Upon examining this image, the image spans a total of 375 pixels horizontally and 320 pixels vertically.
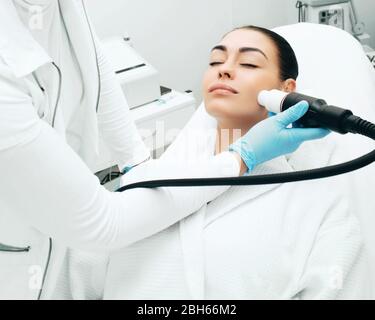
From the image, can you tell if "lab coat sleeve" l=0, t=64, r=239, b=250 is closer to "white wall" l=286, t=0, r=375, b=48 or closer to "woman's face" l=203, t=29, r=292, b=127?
"woman's face" l=203, t=29, r=292, b=127

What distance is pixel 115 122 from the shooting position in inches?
46.3

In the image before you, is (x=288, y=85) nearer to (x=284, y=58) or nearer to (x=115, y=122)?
(x=284, y=58)

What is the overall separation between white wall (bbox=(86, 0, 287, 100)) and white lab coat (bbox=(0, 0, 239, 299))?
46.6 inches

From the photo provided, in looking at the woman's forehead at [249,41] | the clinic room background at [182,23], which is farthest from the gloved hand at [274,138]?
the clinic room background at [182,23]

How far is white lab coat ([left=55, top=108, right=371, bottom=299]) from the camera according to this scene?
0.85 metres

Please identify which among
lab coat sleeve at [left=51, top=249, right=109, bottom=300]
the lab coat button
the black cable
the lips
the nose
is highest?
the lab coat button

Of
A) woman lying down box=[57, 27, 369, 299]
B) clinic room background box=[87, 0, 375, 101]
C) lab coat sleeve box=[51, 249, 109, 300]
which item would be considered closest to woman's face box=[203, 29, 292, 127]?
woman lying down box=[57, 27, 369, 299]

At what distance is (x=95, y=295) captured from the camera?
3.37 feet

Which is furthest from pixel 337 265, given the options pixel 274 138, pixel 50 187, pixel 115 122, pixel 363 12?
pixel 363 12

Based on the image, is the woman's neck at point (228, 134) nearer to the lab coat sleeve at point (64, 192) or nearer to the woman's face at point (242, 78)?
the woman's face at point (242, 78)

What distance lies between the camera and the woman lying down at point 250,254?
2.81 ft

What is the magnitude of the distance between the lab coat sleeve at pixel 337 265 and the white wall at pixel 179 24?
1.65 metres
